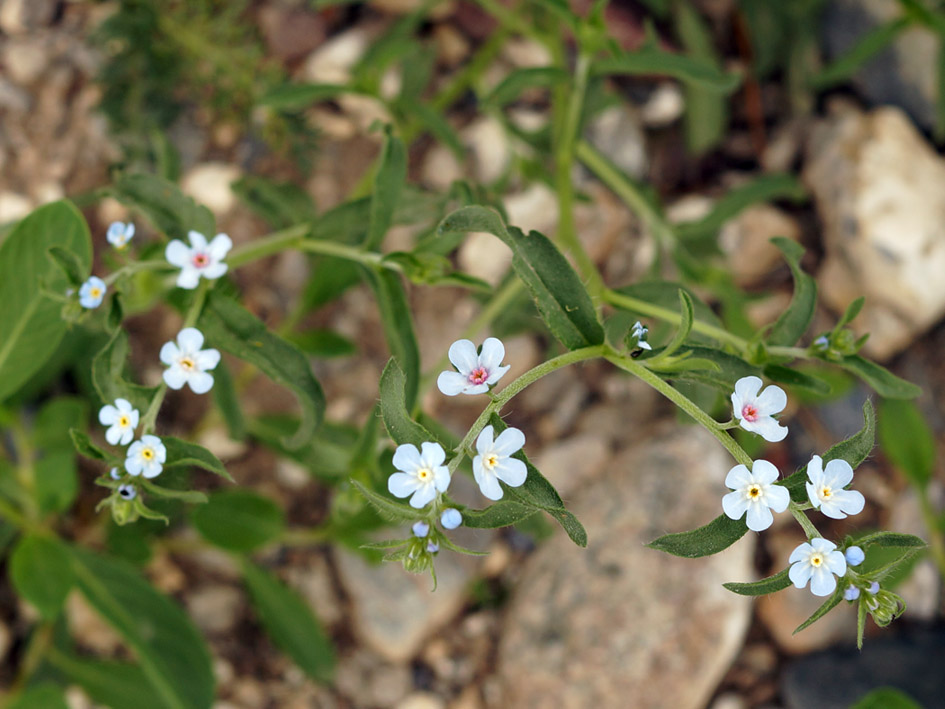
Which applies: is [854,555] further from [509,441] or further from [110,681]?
[110,681]

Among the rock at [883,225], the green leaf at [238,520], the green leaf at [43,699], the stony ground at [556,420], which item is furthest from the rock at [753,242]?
the green leaf at [43,699]

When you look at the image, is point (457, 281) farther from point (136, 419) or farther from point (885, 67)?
point (885, 67)

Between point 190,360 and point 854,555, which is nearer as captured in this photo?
point 854,555

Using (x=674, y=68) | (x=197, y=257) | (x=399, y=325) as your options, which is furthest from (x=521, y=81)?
(x=197, y=257)

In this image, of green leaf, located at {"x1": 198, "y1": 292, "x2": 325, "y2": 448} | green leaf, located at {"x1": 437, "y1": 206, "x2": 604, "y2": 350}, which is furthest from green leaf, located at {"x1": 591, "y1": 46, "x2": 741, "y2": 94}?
green leaf, located at {"x1": 198, "y1": 292, "x2": 325, "y2": 448}

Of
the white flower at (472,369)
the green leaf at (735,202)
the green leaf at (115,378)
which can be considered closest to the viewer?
the white flower at (472,369)

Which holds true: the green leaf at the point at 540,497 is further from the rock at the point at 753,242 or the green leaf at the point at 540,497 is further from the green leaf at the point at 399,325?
the rock at the point at 753,242
